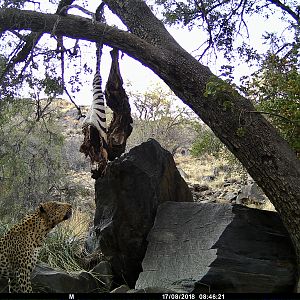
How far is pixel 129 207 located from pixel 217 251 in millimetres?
1562

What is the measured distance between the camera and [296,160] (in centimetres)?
646

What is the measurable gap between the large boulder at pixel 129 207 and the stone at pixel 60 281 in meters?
0.46

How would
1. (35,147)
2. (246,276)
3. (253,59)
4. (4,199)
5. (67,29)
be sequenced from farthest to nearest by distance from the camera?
(35,147) < (4,199) < (253,59) < (67,29) < (246,276)

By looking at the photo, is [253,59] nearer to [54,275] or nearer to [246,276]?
[246,276]

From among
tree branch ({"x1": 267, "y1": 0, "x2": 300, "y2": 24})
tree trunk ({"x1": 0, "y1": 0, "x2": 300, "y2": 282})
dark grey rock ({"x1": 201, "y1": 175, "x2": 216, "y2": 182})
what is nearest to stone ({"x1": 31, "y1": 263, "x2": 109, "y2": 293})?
tree trunk ({"x1": 0, "y1": 0, "x2": 300, "y2": 282})

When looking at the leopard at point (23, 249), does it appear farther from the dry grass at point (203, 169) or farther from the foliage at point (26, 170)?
the dry grass at point (203, 169)

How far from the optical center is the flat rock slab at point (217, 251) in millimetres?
6402

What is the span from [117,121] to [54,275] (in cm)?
271

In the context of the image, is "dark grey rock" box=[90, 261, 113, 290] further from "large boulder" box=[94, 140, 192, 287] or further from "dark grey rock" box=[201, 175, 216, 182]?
"dark grey rock" box=[201, 175, 216, 182]

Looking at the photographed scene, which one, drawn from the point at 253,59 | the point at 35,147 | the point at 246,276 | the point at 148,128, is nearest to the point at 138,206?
the point at 246,276

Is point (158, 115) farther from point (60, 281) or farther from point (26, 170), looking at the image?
point (60, 281)

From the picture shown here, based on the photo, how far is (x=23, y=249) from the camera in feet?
20.9

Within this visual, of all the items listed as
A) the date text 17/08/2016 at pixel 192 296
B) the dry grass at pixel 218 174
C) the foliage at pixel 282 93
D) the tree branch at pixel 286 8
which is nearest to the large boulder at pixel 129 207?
the date text 17/08/2016 at pixel 192 296

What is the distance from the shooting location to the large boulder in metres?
7.46
